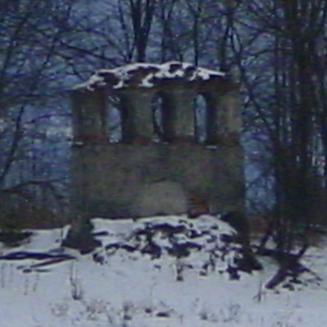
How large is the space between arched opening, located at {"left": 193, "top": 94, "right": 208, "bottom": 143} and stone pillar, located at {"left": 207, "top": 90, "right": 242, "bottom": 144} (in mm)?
233

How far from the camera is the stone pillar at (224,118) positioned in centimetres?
2108

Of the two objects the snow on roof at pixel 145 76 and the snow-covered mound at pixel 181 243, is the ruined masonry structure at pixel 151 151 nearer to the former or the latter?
the snow on roof at pixel 145 76

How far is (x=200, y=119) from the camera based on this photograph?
99.0ft

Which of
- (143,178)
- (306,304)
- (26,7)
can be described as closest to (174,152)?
(143,178)

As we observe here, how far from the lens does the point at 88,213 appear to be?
2044 cm

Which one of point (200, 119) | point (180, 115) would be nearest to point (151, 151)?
point (180, 115)

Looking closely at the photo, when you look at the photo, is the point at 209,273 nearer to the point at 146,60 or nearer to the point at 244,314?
the point at 244,314

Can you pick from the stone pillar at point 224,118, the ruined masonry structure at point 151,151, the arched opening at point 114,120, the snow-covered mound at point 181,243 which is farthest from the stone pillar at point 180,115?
the snow-covered mound at point 181,243

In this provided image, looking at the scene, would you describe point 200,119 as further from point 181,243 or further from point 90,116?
point 181,243

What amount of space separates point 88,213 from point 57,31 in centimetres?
1326

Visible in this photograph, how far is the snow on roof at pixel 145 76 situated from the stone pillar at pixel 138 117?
0.53ft

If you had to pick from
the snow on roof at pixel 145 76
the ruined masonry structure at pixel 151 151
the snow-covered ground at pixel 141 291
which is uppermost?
the snow on roof at pixel 145 76

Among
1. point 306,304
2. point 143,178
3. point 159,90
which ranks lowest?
point 306,304

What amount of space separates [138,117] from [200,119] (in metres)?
9.65
